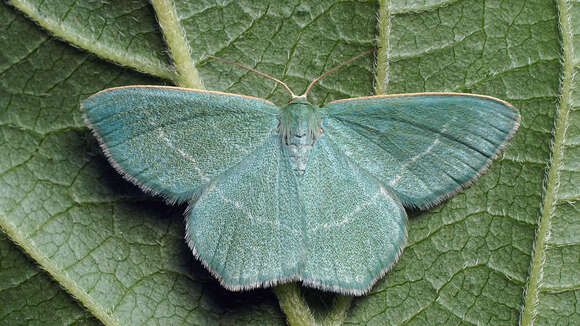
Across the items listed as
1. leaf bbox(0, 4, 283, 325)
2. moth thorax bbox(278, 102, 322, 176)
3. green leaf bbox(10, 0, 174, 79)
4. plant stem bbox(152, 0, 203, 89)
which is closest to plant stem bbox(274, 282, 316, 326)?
leaf bbox(0, 4, 283, 325)

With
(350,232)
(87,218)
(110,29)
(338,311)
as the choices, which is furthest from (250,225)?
(110,29)

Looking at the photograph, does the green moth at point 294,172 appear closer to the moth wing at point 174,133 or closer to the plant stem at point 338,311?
the moth wing at point 174,133

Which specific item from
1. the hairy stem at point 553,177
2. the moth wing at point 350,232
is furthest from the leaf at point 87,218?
the hairy stem at point 553,177

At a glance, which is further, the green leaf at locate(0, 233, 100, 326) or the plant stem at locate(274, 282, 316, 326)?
the green leaf at locate(0, 233, 100, 326)

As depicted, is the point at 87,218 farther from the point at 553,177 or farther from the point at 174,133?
the point at 553,177

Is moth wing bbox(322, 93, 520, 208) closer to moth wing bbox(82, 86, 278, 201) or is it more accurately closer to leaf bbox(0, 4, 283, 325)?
moth wing bbox(82, 86, 278, 201)
